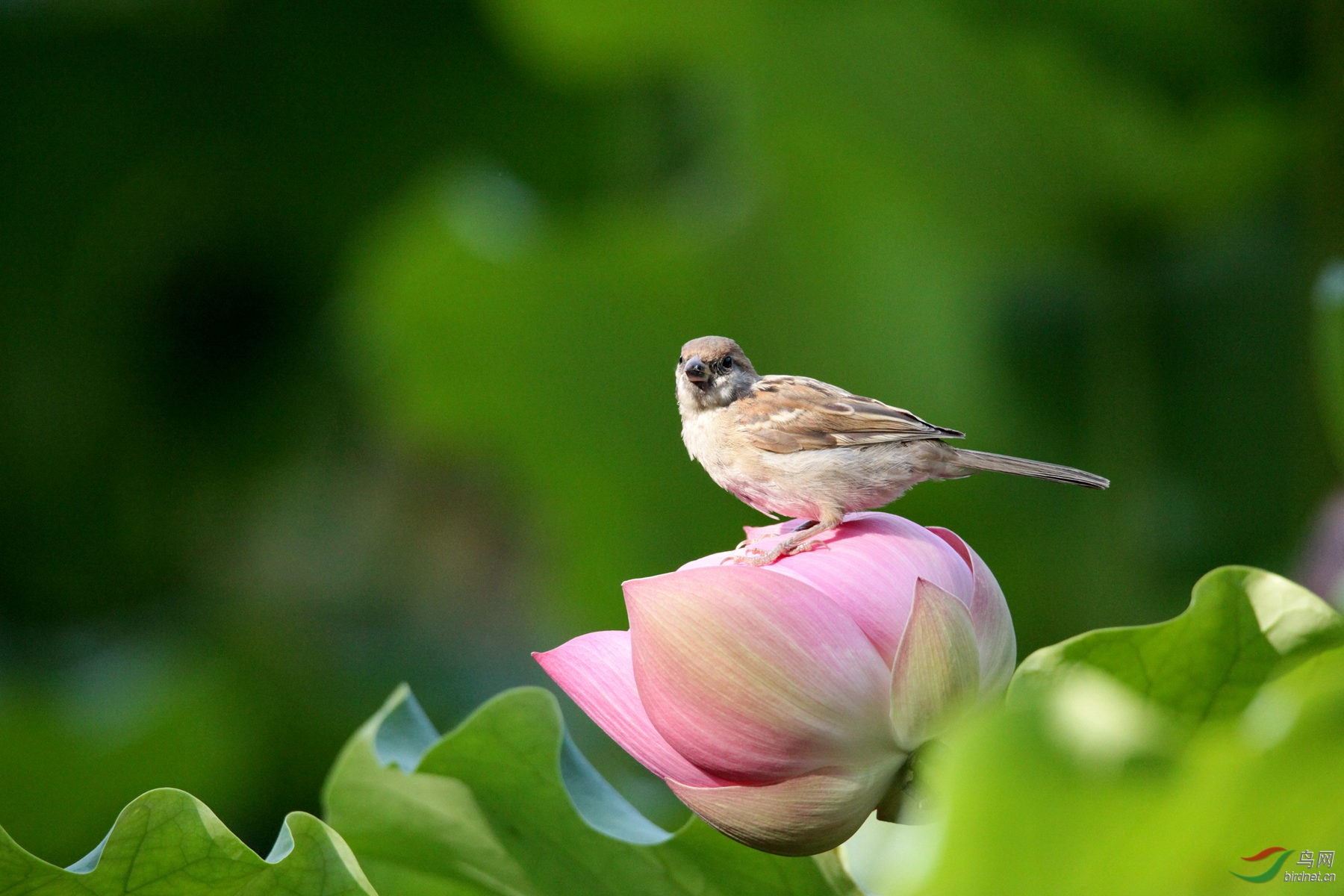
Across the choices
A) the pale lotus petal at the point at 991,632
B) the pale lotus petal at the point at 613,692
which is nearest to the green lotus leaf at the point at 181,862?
the pale lotus petal at the point at 613,692

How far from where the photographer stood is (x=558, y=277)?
120 centimetres

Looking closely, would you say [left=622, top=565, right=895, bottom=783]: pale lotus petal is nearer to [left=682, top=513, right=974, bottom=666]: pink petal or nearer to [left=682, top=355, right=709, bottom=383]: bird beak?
[left=682, top=513, right=974, bottom=666]: pink petal

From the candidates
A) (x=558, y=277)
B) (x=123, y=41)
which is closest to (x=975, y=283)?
(x=558, y=277)

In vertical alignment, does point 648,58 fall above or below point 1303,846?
above

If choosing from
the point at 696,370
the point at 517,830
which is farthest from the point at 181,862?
the point at 696,370

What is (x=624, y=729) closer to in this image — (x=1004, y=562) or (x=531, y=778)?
(x=531, y=778)

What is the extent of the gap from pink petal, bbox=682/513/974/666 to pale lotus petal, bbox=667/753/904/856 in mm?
35

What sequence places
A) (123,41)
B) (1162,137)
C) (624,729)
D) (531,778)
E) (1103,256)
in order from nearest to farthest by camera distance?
(624,729)
(531,778)
(1162,137)
(1103,256)
(123,41)

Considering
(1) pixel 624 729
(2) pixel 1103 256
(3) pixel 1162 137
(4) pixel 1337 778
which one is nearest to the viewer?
(4) pixel 1337 778

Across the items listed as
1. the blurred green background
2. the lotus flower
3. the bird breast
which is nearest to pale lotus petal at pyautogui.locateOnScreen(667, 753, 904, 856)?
the lotus flower

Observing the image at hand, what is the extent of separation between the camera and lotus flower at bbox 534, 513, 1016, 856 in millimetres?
334

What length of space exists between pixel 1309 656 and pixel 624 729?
21 centimetres

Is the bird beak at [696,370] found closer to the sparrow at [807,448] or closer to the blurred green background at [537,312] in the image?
the sparrow at [807,448]

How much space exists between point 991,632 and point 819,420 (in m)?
0.12
